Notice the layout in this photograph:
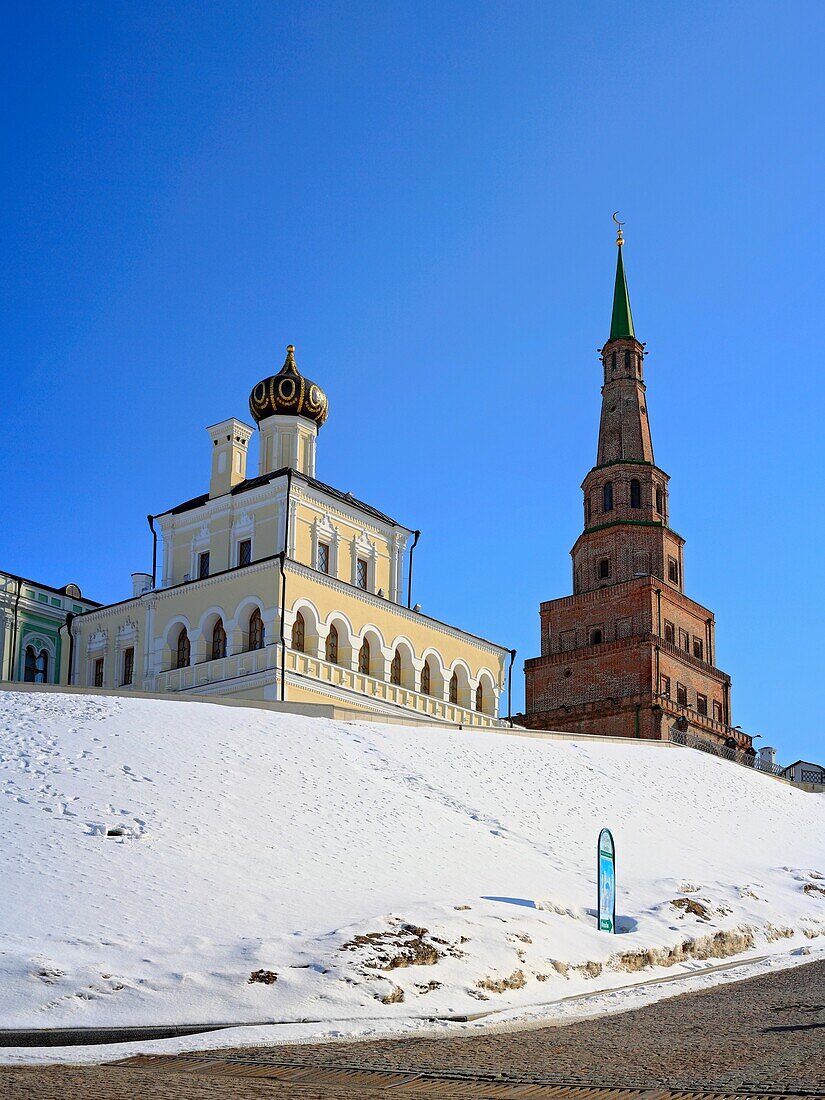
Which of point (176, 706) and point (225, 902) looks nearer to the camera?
point (225, 902)

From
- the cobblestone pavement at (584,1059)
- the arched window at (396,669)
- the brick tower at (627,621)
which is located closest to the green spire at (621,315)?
the brick tower at (627,621)

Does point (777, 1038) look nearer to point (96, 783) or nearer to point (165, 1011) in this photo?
point (165, 1011)

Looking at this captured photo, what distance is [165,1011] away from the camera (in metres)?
10.4

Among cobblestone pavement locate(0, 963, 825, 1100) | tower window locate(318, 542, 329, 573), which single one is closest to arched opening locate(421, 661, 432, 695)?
tower window locate(318, 542, 329, 573)

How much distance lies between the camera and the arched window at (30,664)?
38.3 meters

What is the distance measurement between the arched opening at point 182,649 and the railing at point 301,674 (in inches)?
17.0

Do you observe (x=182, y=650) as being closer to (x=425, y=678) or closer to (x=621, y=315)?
(x=425, y=678)

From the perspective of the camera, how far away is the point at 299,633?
35156mm


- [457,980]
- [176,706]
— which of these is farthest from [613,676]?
[457,980]

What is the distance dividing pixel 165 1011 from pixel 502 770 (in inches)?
605

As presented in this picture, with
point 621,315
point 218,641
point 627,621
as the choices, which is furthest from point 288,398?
point 621,315

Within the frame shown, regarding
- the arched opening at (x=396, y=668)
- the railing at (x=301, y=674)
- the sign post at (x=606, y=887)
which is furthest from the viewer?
the arched opening at (x=396, y=668)

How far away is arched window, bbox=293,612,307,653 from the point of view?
35.0 meters

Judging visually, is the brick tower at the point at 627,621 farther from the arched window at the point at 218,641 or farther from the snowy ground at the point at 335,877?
the snowy ground at the point at 335,877
